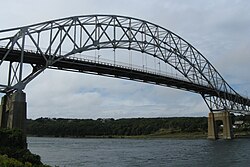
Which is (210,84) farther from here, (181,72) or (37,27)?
(37,27)

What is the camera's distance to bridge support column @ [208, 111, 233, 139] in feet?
261

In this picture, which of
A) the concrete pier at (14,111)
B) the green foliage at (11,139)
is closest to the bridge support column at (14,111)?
the concrete pier at (14,111)

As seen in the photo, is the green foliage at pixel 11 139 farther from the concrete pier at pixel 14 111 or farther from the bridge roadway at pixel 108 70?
the bridge roadway at pixel 108 70

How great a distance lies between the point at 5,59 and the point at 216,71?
56.4 metres

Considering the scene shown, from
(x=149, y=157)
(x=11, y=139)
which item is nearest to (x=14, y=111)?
(x=11, y=139)

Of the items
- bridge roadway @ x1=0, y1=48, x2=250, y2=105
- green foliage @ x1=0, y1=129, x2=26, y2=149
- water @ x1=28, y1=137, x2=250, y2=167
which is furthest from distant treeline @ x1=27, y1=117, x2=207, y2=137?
green foliage @ x1=0, y1=129, x2=26, y2=149

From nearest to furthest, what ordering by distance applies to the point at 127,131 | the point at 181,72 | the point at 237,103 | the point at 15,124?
the point at 15,124 → the point at 181,72 → the point at 237,103 → the point at 127,131

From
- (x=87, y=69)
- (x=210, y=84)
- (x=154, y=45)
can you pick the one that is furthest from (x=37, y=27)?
(x=210, y=84)

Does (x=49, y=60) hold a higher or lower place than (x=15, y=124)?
higher

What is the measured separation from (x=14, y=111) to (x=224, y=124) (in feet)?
192

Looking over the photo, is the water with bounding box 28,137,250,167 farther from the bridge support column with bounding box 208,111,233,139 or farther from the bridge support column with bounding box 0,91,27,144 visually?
the bridge support column with bounding box 208,111,233,139

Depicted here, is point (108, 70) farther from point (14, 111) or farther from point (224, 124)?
point (224, 124)

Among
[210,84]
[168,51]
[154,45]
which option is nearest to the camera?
[154,45]

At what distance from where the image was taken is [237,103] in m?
93.6
